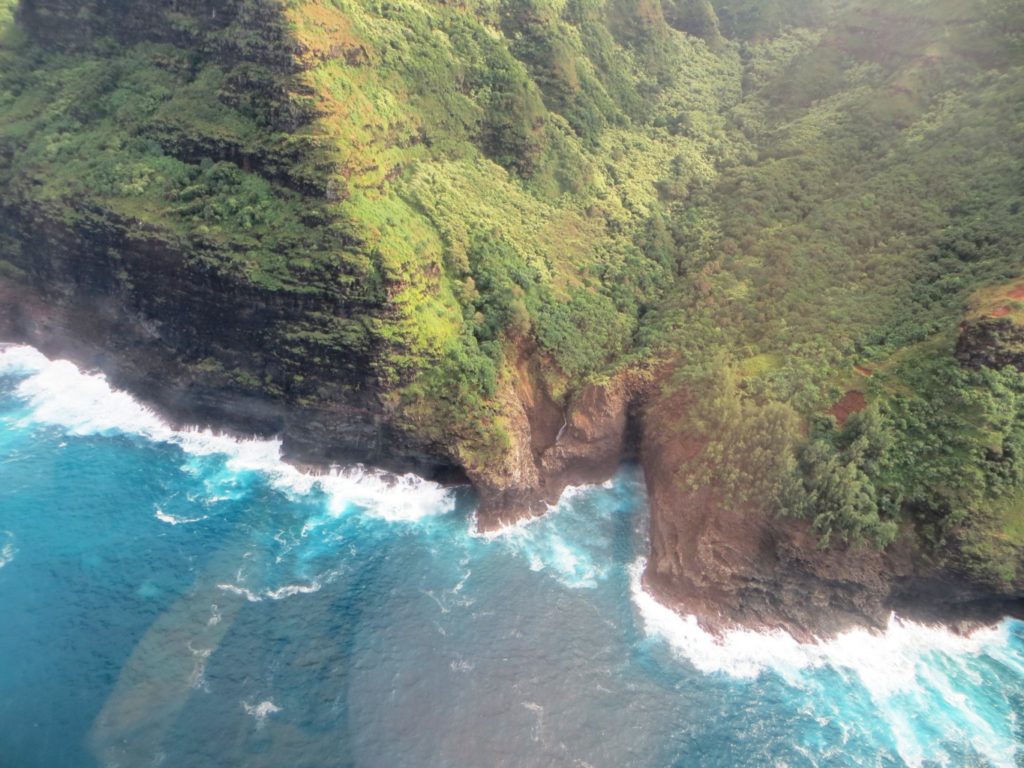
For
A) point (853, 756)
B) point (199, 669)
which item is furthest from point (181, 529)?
point (853, 756)

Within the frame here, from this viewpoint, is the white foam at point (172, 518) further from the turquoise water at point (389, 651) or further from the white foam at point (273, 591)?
the white foam at point (273, 591)

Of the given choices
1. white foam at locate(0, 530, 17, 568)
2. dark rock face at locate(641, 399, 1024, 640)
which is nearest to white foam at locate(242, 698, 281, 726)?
white foam at locate(0, 530, 17, 568)

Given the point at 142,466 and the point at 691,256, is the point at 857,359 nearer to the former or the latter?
the point at 691,256

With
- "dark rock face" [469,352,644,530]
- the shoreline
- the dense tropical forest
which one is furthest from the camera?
"dark rock face" [469,352,644,530]

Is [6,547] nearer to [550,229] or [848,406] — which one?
[550,229]

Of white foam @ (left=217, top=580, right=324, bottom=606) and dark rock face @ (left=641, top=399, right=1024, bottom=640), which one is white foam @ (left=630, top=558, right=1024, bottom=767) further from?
white foam @ (left=217, top=580, right=324, bottom=606)

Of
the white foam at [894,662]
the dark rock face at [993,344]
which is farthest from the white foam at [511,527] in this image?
the dark rock face at [993,344]
